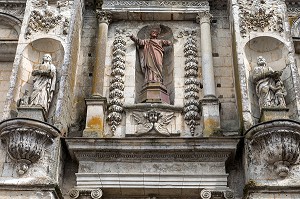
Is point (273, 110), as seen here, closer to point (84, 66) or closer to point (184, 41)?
point (184, 41)

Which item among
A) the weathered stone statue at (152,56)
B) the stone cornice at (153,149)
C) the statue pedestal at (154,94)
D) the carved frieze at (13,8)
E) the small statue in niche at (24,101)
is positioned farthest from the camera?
the carved frieze at (13,8)

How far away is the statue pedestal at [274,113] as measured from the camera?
30.6 feet

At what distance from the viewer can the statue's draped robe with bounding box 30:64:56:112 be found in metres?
9.73

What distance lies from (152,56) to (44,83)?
226 cm

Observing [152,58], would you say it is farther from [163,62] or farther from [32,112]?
[32,112]

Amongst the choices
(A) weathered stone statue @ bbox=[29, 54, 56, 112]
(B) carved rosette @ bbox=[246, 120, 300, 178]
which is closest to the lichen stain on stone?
(A) weathered stone statue @ bbox=[29, 54, 56, 112]

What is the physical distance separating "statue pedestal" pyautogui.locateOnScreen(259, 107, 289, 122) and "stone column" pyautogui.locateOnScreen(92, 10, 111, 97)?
3.01m

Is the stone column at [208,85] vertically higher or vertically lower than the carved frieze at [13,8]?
lower

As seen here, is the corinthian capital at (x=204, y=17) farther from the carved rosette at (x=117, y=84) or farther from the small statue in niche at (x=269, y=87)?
the small statue in niche at (x=269, y=87)

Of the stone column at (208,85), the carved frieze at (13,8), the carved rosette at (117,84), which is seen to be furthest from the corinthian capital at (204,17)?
the carved frieze at (13,8)

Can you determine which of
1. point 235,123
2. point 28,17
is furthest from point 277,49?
point 28,17

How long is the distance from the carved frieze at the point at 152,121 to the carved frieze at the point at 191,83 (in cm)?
36

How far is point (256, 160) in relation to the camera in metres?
9.09

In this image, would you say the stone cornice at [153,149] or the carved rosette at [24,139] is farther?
the stone cornice at [153,149]
